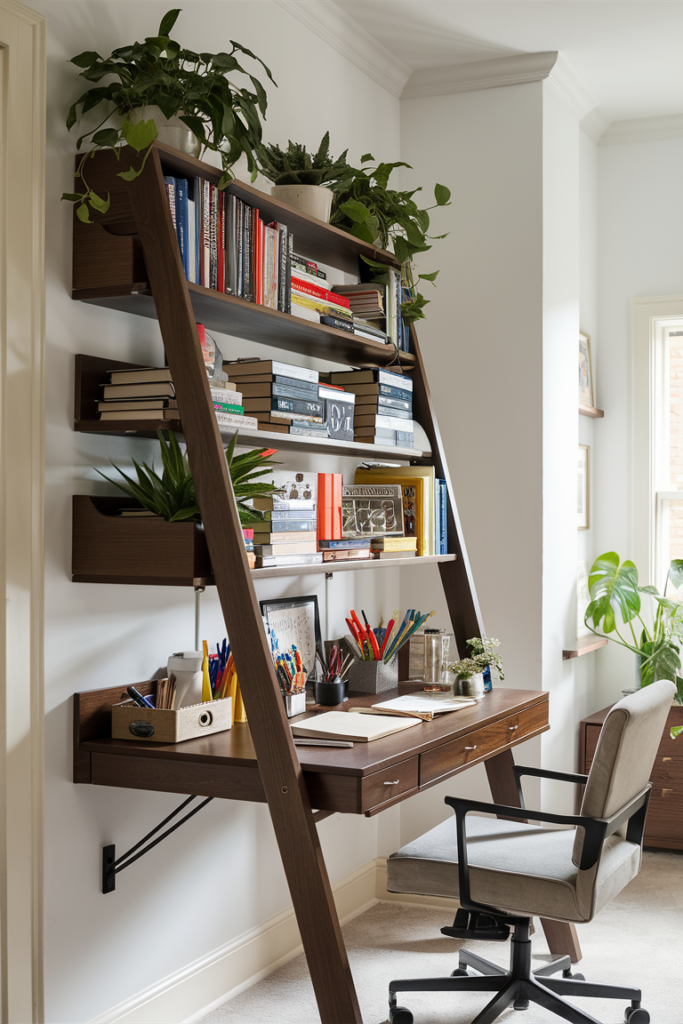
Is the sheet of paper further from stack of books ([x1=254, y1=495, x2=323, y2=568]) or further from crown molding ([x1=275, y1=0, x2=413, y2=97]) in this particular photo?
crown molding ([x1=275, y1=0, x2=413, y2=97])

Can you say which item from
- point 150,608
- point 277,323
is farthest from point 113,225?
point 150,608

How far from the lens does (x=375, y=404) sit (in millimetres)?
2871

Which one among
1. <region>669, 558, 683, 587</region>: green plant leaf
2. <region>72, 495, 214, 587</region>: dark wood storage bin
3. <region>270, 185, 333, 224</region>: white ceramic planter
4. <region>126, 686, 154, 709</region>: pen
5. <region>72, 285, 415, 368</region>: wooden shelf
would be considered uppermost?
<region>270, 185, 333, 224</region>: white ceramic planter

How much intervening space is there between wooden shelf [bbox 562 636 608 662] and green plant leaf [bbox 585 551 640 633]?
2.1 inches

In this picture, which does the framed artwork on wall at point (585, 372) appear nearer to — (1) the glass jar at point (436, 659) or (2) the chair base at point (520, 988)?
(1) the glass jar at point (436, 659)

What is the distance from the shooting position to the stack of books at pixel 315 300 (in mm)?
2562

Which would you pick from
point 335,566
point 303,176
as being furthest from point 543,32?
point 335,566

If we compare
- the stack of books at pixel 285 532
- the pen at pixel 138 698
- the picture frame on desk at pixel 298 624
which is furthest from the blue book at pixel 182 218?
the picture frame on desk at pixel 298 624

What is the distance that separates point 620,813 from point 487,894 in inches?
14.2

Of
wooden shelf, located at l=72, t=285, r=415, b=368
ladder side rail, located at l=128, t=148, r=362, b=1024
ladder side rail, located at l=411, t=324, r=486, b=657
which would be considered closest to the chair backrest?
ladder side rail, located at l=128, t=148, r=362, b=1024

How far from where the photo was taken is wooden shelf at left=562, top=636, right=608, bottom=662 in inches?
146

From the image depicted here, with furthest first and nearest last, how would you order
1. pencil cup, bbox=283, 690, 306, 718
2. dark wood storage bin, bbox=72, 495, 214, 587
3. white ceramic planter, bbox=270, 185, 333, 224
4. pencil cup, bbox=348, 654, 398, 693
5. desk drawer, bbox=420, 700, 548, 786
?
pencil cup, bbox=348, 654, 398, 693 → white ceramic planter, bbox=270, 185, 333, 224 → pencil cup, bbox=283, 690, 306, 718 → desk drawer, bbox=420, 700, 548, 786 → dark wood storage bin, bbox=72, 495, 214, 587

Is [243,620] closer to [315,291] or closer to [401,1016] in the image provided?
[315,291]

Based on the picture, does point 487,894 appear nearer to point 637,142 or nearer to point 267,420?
point 267,420
